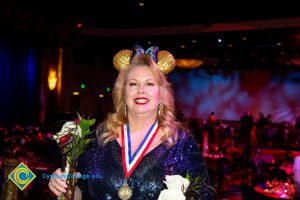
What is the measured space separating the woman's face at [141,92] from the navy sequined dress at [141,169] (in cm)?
22

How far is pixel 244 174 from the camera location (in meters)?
8.55

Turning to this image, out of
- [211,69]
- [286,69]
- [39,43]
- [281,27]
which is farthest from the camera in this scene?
[211,69]

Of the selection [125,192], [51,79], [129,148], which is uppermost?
[51,79]

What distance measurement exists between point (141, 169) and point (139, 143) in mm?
172

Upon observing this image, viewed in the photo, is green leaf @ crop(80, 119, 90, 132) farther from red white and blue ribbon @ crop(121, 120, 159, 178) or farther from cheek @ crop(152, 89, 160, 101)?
cheek @ crop(152, 89, 160, 101)

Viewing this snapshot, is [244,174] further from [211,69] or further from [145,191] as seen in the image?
[211,69]

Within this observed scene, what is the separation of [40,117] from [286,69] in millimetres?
12210

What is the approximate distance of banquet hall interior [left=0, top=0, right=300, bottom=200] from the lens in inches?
301

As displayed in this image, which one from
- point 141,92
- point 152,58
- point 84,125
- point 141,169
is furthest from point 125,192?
point 152,58

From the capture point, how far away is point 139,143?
204 centimetres

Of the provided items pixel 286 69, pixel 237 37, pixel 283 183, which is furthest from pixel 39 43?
pixel 286 69

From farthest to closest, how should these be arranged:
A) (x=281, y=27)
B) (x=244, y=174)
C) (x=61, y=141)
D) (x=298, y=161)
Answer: (x=281, y=27) < (x=244, y=174) < (x=298, y=161) < (x=61, y=141)

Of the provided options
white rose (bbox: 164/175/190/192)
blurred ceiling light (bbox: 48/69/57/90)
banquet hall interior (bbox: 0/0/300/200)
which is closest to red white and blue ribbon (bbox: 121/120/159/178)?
white rose (bbox: 164/175/190/192)

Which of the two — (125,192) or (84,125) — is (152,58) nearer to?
(84,125)
